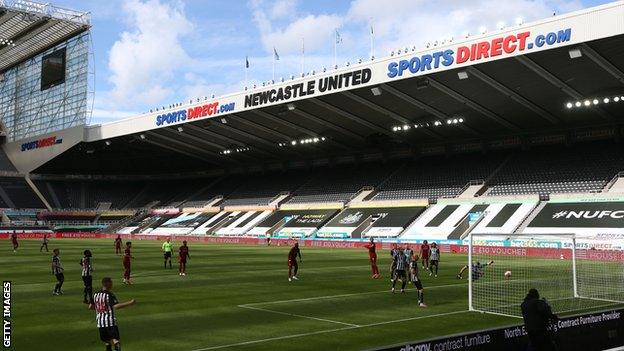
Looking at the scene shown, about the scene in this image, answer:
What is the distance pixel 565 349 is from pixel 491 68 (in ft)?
112

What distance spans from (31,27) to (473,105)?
55562mm

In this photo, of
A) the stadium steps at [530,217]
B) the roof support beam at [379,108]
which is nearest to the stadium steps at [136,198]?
the roof support beam at [379,108]

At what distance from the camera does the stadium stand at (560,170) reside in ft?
171

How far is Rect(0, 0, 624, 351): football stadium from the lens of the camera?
1622 centimetres

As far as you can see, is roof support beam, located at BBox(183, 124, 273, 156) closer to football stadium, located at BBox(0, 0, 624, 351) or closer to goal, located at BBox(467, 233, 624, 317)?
football stadium, located at BBox(0, 0, 624, 351)

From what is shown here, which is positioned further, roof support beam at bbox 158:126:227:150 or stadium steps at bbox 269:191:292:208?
stadium steps at bbox 269:191:292:208

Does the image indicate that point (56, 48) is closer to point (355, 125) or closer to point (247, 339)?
point (355, 125)

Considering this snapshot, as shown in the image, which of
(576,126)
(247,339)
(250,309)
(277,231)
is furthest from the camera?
(277,231)

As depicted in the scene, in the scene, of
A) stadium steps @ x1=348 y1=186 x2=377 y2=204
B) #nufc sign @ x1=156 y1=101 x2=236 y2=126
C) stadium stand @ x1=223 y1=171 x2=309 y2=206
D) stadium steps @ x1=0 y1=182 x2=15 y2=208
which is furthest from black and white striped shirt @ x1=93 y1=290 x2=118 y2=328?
stadium steps @ x1=0 y1=182 x2=15 y2=208

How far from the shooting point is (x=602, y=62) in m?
40.3

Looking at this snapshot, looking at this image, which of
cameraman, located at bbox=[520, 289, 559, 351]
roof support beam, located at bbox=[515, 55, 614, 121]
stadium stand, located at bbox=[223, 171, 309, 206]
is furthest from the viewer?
stadium stand, located at bbox=[223, 171, 309, 206]

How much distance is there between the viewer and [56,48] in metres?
83.2

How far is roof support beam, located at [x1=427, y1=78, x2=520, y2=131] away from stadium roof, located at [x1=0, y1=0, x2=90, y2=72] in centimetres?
4876

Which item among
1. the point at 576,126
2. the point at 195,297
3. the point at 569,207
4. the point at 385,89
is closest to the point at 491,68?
the point at 385,89
